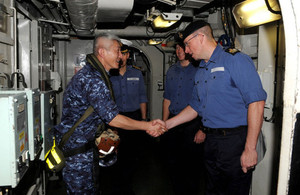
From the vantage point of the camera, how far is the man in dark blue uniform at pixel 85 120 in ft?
7.18

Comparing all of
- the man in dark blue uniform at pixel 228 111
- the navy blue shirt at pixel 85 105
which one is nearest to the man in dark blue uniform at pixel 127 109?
the navy blue shirt at pixel 85 105

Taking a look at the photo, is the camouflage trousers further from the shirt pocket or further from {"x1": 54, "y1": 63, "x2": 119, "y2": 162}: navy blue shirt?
the shirt pocket

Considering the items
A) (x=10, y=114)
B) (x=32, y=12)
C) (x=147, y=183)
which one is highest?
(x=32, y=12)

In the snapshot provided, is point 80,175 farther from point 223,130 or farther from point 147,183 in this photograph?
point 147,183

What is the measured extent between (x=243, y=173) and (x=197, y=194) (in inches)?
64.4

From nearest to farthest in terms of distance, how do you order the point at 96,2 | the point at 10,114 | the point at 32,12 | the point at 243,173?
the point at 10,114 → the point at 243,173 → the point at 96,2 → the point at 32,12

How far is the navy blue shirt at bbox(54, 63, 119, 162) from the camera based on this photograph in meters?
2.18

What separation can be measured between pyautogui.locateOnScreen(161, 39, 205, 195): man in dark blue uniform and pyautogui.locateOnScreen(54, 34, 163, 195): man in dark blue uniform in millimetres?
1390

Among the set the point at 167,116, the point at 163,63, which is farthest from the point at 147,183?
the point at 163,63

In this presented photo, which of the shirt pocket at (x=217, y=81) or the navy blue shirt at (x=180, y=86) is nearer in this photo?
the shirt pocket at (x=217, y=81)

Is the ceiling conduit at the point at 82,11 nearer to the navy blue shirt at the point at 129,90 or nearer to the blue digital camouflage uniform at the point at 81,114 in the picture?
the blue digital camouflage uniform at the point at 81,114

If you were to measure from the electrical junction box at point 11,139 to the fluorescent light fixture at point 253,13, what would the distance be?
2.46 metres

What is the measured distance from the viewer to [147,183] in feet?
13.5

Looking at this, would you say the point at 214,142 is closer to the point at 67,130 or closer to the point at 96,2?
the point at 67,130
